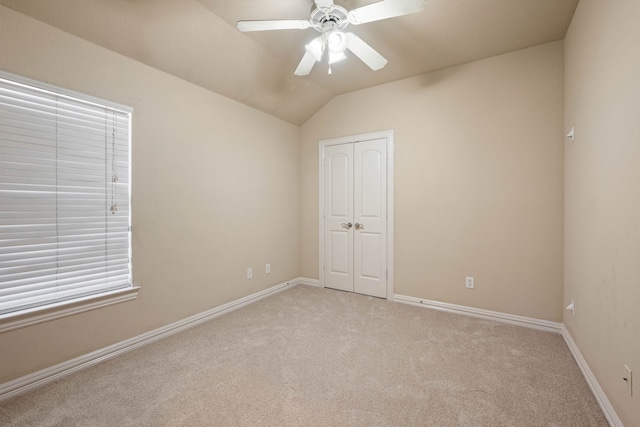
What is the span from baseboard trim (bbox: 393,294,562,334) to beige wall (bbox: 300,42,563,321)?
0.16ft

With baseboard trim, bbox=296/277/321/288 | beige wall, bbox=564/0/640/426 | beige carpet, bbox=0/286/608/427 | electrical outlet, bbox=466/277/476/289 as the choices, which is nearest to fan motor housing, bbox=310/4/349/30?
beige wall, bbox=564/0/640/426

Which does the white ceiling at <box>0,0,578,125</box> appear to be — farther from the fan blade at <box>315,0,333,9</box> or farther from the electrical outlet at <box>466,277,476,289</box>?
the electrical outlet at <box>466,277,476,289</box>

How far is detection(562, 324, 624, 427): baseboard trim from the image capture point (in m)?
1.50

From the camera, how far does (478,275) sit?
2.98 metres

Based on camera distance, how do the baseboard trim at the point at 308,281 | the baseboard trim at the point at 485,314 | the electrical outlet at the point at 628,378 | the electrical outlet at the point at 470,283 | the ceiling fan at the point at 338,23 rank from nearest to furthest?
1. the electrical outlet at the point at 628,378
2. the ceiling fan at the point at 338,23
3. the baseboard trim at the point at 485,314
4. the electrical outlet at the point at 470,283
5. the baseboard trim at the point at 308,281

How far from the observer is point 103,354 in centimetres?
214

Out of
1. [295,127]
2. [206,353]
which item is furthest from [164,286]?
[295,127]

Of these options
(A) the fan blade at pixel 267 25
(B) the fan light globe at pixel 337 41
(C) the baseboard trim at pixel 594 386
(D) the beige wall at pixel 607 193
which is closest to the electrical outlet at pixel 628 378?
(D) the beige wall at pixel 607 193

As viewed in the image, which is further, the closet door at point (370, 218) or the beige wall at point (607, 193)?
the closet door at point (370, 218)

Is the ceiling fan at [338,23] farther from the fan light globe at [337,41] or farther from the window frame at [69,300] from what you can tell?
the window frame at [69,300]

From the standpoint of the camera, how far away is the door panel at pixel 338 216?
3832mm

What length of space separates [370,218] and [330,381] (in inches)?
84.5

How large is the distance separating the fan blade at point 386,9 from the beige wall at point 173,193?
→ 5.96 feet

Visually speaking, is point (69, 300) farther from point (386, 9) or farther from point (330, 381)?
point (386, 9)
